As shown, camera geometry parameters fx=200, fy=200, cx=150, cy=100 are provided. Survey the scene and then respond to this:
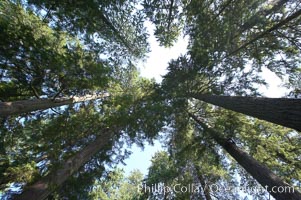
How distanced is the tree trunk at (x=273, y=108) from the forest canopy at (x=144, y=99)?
84 mm

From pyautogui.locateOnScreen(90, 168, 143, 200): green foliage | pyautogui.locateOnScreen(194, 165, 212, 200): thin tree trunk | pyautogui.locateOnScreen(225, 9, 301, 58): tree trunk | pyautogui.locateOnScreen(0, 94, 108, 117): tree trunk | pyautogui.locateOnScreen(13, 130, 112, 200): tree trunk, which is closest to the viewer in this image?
pyautogui.locateOnScreen(13, 130, 112, 200): tree trunk

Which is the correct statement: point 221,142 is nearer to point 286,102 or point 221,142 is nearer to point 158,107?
point 158,107

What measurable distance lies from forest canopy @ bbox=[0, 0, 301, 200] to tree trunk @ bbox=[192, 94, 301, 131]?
0.08 meters

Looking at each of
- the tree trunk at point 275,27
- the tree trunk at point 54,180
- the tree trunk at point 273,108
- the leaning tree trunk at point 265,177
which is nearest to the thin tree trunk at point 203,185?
the leaning tree trunk at point 265,177

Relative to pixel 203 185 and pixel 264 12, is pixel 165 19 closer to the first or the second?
pixel 264 12

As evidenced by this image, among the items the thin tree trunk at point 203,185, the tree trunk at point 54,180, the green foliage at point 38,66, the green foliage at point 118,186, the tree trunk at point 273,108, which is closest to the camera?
the tree trunk at point 273,108

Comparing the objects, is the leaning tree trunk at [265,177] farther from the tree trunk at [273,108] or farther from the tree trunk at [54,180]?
the tree trunk at [54,180]

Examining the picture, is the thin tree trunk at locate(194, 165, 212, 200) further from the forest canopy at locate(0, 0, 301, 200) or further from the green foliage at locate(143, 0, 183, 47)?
the green foliage at locate(143, 0, 183, 47)

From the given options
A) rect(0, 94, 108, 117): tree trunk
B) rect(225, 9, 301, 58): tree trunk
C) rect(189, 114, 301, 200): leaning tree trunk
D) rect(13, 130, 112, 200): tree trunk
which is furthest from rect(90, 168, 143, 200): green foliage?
rect(225, 9, 301, 58): tree trunk

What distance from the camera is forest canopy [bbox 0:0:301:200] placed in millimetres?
6480

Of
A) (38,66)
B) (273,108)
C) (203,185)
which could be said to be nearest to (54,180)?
(38,66)

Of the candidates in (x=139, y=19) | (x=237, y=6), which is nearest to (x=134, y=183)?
(x=139, y=19)

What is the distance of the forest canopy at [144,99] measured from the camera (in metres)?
6.48

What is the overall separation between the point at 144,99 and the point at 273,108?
7.92 m
